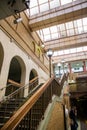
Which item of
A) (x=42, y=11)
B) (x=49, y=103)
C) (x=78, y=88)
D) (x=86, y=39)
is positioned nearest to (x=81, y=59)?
(x=86, y=39)

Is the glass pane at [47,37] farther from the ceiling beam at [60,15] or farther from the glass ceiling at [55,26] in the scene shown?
the ceiling beam at [60,15]

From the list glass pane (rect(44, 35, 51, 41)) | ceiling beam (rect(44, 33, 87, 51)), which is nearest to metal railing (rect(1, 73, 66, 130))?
ceiling beam (rect(44, 33, 87, 51))

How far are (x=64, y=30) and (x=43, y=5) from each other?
3.49 m

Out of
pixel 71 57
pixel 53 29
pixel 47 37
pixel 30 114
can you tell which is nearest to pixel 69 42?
pixel 53 29

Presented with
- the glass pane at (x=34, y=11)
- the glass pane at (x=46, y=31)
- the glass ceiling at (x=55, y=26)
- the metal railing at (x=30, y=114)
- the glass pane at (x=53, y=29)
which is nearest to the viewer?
the metal railing at (x=30, y=114)

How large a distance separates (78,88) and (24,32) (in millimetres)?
6351

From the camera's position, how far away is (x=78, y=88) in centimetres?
1157

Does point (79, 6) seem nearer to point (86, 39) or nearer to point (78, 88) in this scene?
point (86, 39)

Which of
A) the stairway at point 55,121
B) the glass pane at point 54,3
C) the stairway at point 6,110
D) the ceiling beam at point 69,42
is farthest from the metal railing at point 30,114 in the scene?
the ceiling beam at point 69,42

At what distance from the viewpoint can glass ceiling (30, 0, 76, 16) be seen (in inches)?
407

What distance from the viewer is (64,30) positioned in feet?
43.4

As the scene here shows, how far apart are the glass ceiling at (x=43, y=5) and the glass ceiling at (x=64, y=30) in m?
2.31

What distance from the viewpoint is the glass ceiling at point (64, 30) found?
41.6ft

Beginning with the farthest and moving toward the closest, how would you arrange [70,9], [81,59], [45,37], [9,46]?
[81,59] → [45,37] → [70,9] → [9,46]
